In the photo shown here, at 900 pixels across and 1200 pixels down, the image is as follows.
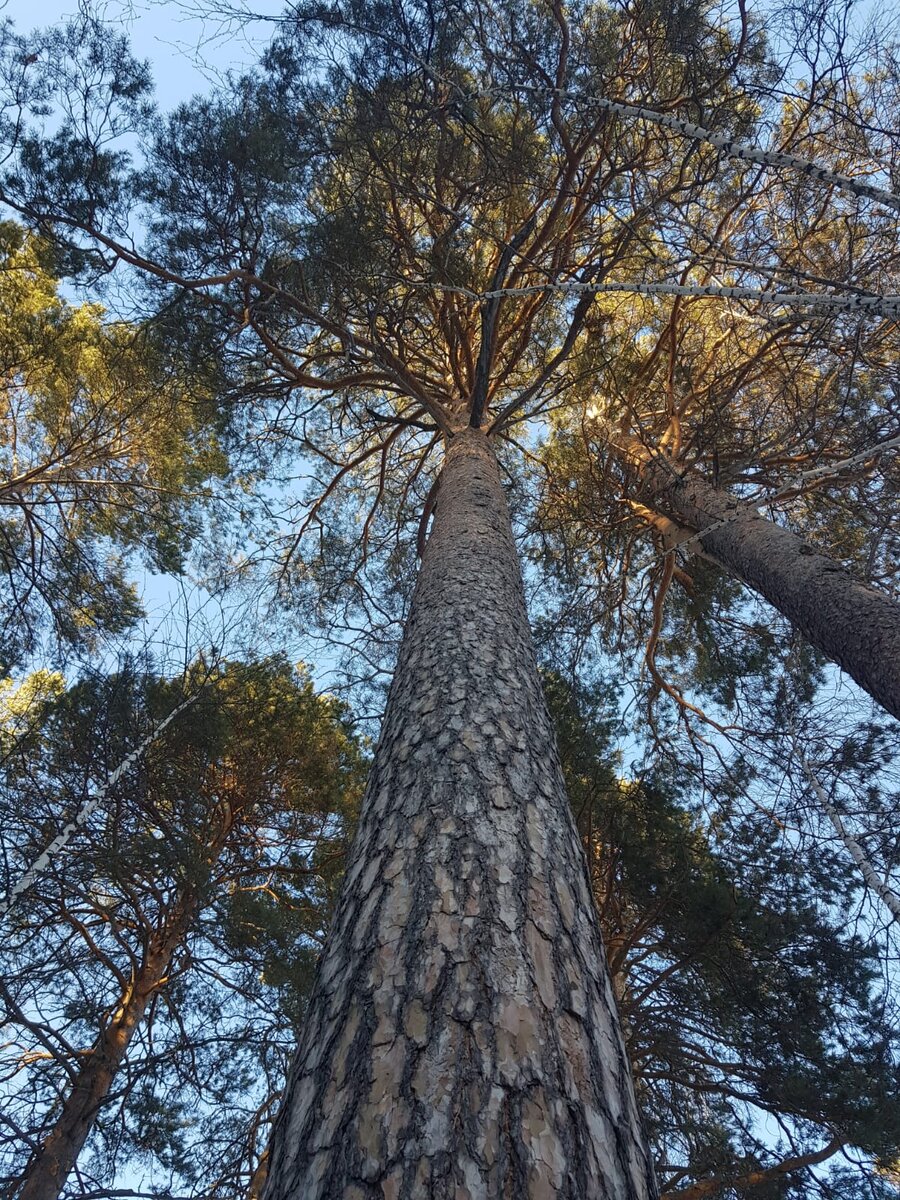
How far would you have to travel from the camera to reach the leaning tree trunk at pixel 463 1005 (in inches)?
38.6

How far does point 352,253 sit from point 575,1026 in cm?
489

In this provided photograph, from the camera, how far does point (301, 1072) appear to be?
4.09ft

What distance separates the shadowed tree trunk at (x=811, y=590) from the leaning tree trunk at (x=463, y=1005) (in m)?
1.99

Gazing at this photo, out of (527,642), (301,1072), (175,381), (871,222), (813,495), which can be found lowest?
(301,1072)

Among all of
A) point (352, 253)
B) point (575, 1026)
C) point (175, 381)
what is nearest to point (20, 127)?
point (175, 381)

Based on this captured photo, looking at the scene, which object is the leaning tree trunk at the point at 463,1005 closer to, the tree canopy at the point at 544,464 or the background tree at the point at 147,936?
the tree canopy at the point at 544,464

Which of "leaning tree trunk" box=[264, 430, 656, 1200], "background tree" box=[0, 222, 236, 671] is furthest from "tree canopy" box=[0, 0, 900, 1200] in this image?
"leaning tree trunk" box=[264, 430, 656, 1200]

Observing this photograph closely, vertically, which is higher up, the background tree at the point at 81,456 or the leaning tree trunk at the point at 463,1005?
the background tree at the point at 81,456

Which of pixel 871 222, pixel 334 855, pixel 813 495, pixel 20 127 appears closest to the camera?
pixel 20 127

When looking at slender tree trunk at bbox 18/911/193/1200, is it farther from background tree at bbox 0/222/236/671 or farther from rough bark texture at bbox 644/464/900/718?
rough bark texture at bbox 644/464/900/718

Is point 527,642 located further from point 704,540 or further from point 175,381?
point 175,381

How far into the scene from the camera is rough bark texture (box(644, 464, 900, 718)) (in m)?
3.36

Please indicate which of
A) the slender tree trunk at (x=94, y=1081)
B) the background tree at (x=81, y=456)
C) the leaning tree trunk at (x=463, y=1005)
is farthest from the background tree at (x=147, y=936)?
the leaning tree trunk at (x=463, y=1005)

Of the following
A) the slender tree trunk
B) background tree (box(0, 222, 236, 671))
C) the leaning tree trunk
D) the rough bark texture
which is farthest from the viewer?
background tree (box(0, 222, 236, 671))
